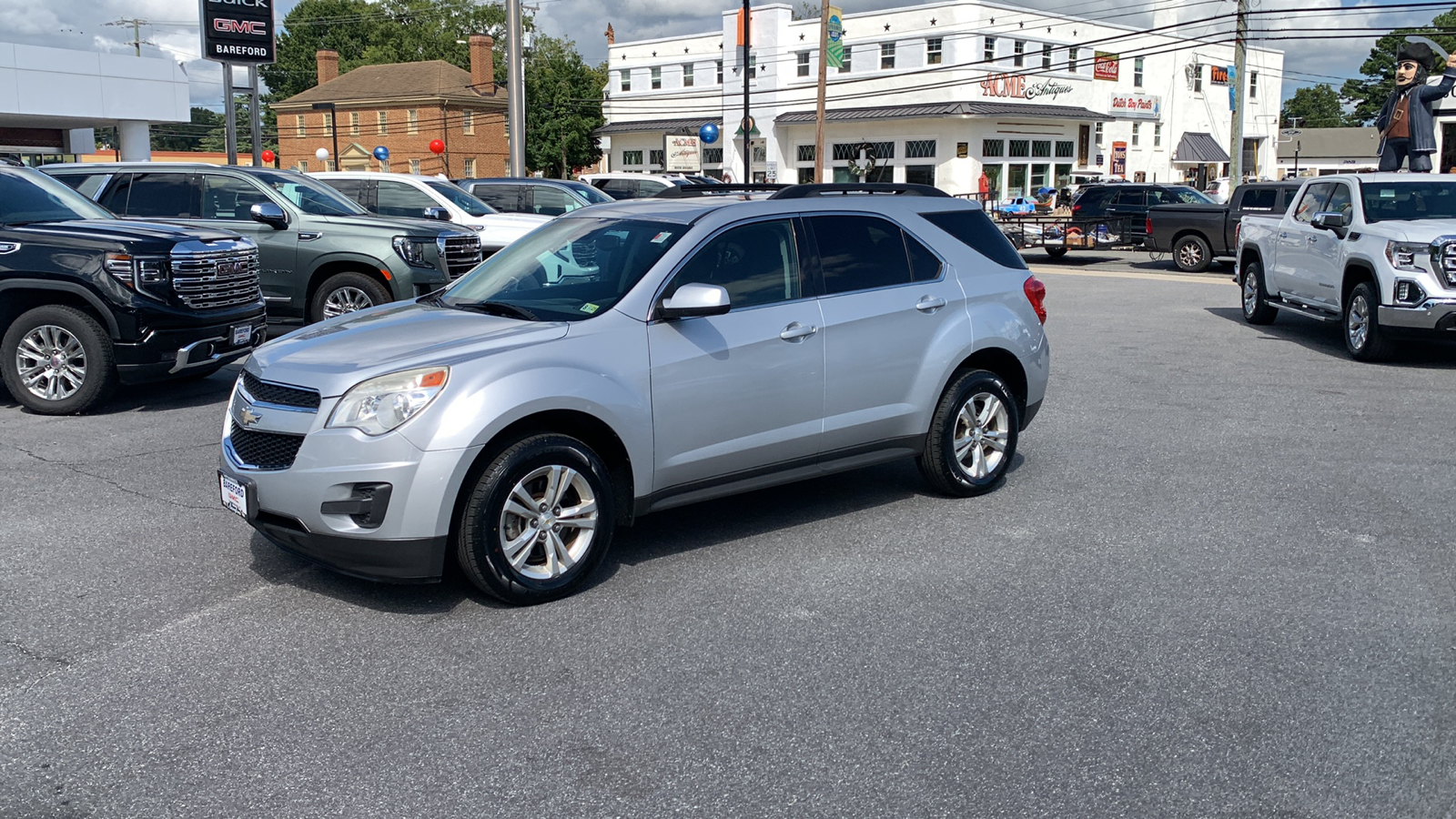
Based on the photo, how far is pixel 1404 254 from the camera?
1155 centimetres

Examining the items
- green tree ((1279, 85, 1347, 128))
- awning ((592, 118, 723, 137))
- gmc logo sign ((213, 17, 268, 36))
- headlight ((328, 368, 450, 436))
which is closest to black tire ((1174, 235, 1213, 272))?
headlight ((328, 368, 450, 436))

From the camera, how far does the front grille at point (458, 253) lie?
1252 centimetres

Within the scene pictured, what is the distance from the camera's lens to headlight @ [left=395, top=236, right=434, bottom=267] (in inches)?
475

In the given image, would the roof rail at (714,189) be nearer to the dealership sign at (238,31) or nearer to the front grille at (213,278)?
the front grille at (213,278)

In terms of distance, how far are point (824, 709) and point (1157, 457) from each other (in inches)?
184

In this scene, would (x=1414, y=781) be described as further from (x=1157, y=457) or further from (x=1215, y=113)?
(x=1215, y=113)

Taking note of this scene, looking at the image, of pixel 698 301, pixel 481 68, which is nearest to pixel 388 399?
pixel 698 301

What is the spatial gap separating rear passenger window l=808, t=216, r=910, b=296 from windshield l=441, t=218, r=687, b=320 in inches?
32.9

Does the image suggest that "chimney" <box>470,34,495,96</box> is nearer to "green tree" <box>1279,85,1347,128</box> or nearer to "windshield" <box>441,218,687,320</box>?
"windshield" <box>441,218,687,320</box>

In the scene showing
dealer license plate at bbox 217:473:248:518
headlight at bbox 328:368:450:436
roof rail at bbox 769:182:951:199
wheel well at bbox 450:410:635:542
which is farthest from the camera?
roof rail at bbox 769:182:951:199

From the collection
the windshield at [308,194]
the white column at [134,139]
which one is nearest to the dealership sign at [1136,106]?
the white column at [134,139]

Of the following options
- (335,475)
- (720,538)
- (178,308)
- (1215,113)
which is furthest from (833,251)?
(1215,113)

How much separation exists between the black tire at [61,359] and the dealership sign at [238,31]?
1001 inches

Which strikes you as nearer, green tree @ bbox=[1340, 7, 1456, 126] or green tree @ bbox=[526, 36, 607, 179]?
green tree @ bbox=[526, 36, 607, 179]
